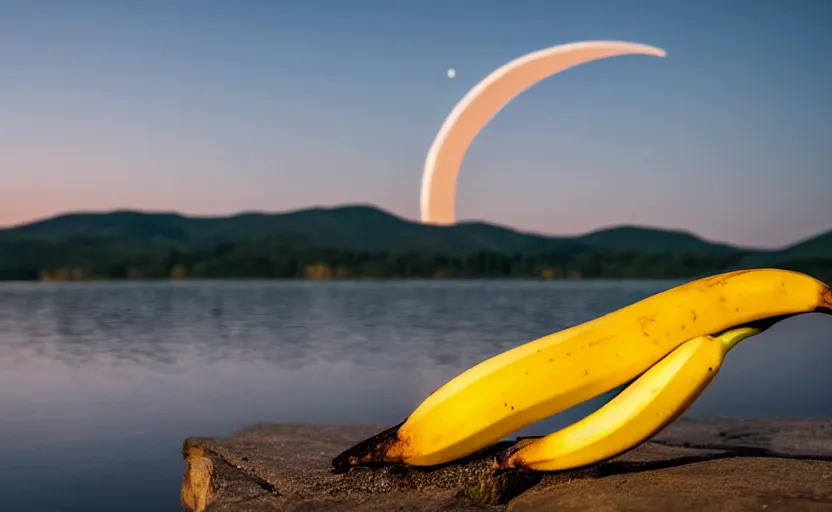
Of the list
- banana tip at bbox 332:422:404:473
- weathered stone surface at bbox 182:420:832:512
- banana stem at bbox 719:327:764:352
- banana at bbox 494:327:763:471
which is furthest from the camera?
banana tip at bbox 332:422:404:473

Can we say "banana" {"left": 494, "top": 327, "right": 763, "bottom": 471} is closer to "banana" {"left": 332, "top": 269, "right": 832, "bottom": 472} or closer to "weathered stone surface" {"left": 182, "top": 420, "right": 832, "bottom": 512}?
"banana" {"left": 332, "top": 269, "right": 832, "bottom": 472}

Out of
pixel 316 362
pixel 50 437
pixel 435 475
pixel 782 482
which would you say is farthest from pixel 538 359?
pixel 316 362

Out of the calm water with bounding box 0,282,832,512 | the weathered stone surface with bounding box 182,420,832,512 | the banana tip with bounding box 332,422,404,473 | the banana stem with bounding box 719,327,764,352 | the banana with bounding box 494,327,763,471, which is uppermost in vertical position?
the banana stem with bounding box 719,327,764,352

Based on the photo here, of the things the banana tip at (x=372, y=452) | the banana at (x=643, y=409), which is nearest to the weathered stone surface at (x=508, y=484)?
the banana tip at (x=372, y=452)

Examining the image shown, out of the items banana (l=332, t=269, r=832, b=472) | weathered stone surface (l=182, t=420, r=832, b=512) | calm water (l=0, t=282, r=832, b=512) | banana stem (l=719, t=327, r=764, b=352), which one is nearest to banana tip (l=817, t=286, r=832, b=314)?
banana (l=332, t=269, r=832, b=472)

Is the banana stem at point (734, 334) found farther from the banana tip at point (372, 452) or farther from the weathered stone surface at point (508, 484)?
the banana tip at point (372, 452)

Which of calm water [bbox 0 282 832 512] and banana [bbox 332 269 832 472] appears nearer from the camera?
banana [bbox 332 269 832 472]
